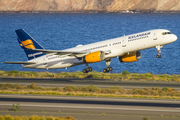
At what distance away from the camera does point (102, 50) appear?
5981 cm

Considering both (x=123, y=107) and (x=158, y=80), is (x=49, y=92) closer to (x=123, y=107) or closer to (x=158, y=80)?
(x=123, y=107)

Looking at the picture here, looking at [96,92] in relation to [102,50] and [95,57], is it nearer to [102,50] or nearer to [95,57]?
[95,57]

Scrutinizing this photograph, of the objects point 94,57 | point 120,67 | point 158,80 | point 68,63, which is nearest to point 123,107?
point 94,57

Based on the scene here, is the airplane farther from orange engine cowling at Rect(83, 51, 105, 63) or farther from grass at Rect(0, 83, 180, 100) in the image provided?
grass at Rect(0, 83, 180, 100)

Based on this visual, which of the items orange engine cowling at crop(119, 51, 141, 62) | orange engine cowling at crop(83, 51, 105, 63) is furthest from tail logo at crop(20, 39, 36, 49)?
orange engine cowling at crop(119, 51, 141, 62)

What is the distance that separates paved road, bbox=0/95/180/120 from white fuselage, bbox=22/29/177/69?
13957mm

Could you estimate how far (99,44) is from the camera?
2388 inches

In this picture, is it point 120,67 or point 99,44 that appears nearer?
point 99,44

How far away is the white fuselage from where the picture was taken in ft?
180

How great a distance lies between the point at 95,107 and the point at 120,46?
2141 cm

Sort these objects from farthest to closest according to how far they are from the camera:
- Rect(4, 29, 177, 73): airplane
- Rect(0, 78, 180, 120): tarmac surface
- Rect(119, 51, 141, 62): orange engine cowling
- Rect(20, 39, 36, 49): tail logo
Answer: Rect(20, 39, 36, 49): tail logo < Rect(119, 51, 141, 62): orange engine cowling < Rect(4, 29, 177, 73): airplane < Rect(0, 78, 180, 120): tarmac surface

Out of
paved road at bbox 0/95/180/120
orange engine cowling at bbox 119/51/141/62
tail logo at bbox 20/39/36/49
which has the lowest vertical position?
paved road at bbox 0/95/180/120

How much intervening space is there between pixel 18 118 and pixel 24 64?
38.2 meters

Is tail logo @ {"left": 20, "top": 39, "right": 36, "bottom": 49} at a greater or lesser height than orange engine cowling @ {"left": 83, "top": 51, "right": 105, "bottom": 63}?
greater
